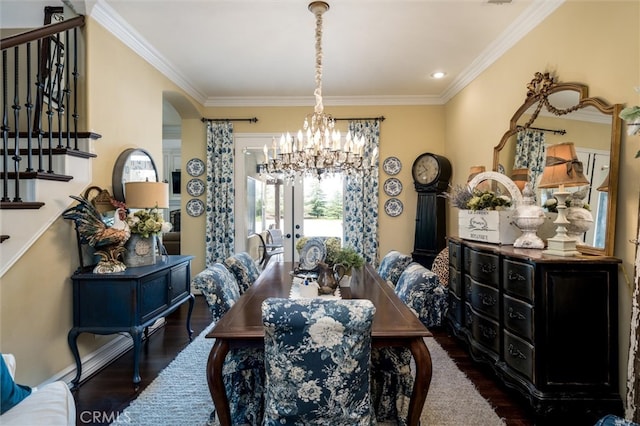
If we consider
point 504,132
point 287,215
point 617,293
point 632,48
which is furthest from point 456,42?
point 287,215

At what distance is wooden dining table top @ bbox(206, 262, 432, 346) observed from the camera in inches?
63.2

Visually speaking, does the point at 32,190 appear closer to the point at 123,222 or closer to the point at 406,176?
the point at 123,222

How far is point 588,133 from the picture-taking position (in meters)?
2.24

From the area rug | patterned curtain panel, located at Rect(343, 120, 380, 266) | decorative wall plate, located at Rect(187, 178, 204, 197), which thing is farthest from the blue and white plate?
decorative wall plate, located at Rect(187, 178, 204, 197)

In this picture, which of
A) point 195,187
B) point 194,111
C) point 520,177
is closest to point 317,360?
point 520,177

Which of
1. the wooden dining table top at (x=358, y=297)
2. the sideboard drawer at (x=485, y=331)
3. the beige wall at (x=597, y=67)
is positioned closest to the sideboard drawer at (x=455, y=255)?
the sideboard drawer at (x=485, y=331)

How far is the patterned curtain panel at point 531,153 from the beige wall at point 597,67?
1.17 ft

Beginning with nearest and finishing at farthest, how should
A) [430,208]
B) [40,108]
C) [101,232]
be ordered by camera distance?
1. [40,108]
2. [101,232]
3. [430,208]

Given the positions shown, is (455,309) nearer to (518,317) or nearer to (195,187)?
(518,317)

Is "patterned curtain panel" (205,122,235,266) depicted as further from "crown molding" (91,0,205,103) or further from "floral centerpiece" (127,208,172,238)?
"floral centerpiece" (127,208,172,238)

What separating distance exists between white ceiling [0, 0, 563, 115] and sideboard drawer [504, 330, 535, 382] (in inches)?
98.2

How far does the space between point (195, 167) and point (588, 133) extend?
15.3 ft

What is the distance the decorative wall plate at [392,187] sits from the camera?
4.94m

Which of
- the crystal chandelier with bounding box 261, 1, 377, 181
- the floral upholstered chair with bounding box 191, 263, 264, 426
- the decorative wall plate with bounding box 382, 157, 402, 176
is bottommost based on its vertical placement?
the floral upholstered chair with bounding box 191, 263, 264, 426
